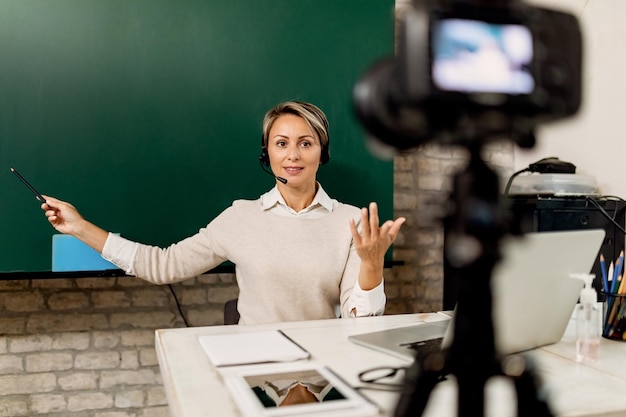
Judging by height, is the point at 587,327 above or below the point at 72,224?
below

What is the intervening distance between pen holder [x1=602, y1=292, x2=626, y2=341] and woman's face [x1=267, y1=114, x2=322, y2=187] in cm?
107

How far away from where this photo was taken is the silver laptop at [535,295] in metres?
0.99

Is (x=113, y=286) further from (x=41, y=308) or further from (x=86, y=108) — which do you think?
(x=86, y=108)

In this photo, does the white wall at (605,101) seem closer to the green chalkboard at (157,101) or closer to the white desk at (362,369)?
the green chalkboard at (157,101)

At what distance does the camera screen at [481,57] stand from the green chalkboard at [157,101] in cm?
186

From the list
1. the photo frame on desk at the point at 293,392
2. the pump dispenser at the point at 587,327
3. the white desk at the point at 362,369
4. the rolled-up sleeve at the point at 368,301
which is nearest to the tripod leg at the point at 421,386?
the white desk at the point at 362,369

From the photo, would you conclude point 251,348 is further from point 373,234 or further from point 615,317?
point 615,317

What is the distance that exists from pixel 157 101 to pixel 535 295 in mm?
1729

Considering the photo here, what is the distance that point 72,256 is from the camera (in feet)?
7.09

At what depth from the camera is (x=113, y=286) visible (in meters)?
2.39

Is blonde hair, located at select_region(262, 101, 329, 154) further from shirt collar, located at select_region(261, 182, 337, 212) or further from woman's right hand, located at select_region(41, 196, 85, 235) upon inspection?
woman's right hand, located at select_region(41, 196, 85, 235)

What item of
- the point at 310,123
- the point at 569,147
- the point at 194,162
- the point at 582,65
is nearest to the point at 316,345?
the point at 582,65

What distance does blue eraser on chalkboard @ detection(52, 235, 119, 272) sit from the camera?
2.15m

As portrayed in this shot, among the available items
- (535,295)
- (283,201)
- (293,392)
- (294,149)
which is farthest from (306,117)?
(293,392)
